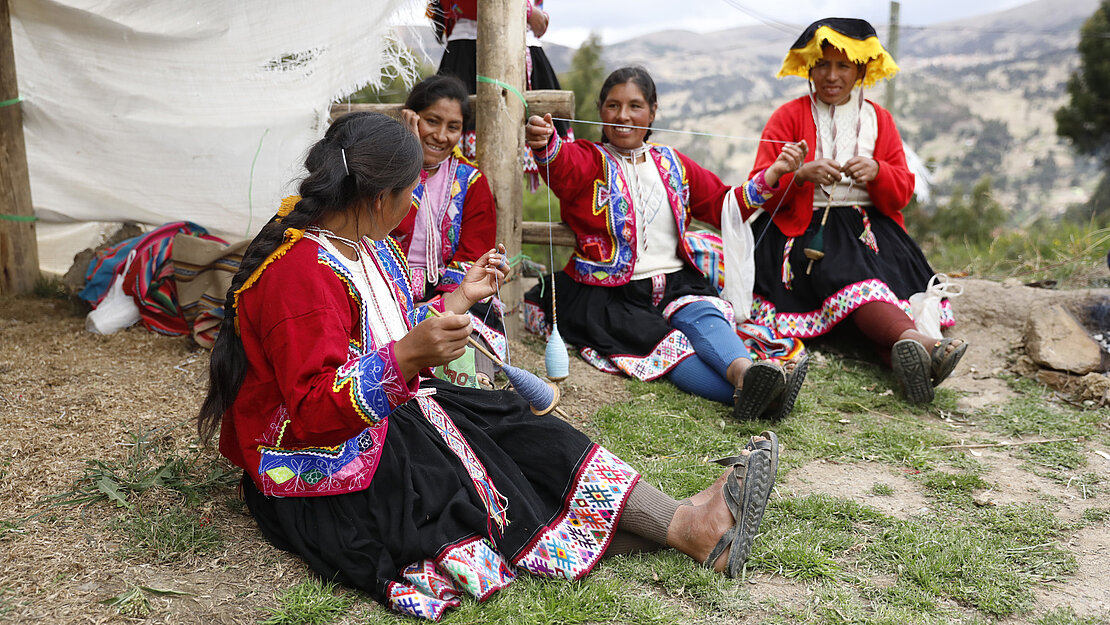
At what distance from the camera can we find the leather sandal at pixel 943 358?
11.1 ft

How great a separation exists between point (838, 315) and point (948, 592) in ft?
6.76

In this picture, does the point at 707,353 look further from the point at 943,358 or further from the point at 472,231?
the point at 472,231

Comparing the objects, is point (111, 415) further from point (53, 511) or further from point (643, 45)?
point (643, 45)

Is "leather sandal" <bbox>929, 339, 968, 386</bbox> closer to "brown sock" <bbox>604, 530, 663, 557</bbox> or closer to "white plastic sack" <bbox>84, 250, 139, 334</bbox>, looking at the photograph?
"brown sock" <bbox>604, 530, 663, 557</bbox>

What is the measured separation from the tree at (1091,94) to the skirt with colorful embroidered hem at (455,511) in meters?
10.2

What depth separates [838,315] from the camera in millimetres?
4027

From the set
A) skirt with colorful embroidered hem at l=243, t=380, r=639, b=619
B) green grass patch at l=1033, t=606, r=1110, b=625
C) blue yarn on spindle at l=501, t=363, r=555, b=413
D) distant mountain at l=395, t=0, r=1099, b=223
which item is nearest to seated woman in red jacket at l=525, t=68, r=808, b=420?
blue yarn on spindle at l=501, t=363, r=555, b=413

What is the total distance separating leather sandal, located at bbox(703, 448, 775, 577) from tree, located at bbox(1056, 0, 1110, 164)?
32.8 ft

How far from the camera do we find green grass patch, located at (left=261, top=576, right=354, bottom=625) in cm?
192

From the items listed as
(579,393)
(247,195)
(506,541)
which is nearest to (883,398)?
(579,393)

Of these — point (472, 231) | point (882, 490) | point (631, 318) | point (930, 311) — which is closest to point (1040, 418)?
point (930, 311)

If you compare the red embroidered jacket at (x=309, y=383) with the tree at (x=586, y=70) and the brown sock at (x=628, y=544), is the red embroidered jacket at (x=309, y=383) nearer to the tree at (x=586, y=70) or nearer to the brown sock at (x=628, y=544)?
the brown sock at (x=628, y=544)

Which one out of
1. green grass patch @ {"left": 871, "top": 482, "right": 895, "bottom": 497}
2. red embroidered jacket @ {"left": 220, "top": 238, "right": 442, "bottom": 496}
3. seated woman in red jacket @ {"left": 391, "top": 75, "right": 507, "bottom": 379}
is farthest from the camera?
A: seated woman in red jacket @ {"left": 391, "top": 75, "right": 507, "bottom": 379}

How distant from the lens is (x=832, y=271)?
405 cm
